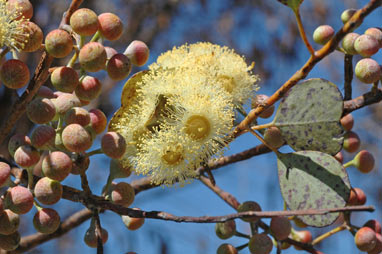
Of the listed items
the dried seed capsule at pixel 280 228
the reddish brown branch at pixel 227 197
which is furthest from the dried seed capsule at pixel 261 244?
the reddish brown branch at pixel 227 197

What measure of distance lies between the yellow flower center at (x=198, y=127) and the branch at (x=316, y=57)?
66mm

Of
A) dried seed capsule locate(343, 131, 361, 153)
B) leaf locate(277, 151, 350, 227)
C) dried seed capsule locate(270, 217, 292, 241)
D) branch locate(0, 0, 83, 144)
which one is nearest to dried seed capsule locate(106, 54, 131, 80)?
branch locate(0, 0, 83, 144)

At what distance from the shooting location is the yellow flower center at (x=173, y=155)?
0.96 meters

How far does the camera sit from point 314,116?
85 cm

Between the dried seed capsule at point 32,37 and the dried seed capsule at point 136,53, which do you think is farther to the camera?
the dried seed capsule at point 136,53

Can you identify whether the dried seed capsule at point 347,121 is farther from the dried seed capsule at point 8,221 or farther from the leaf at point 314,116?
the dried seed capsule at point 8,221

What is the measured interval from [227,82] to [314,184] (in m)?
0.38

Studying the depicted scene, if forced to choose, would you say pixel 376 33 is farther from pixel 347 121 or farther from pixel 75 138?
pixel 75 138

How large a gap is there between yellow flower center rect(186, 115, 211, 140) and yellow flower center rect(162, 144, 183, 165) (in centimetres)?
4

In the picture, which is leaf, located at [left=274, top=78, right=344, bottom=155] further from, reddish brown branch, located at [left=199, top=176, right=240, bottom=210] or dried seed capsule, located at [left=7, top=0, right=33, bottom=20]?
dried seed capsule, located at [left=7, top=0, right=33, bottom=20]

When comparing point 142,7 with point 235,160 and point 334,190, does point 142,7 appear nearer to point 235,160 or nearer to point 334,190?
point 235,160

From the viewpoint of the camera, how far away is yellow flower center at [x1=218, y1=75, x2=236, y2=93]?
1108mm

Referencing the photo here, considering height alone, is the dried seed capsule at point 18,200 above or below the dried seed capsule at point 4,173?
below

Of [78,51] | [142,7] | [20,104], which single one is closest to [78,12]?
[78,51]
